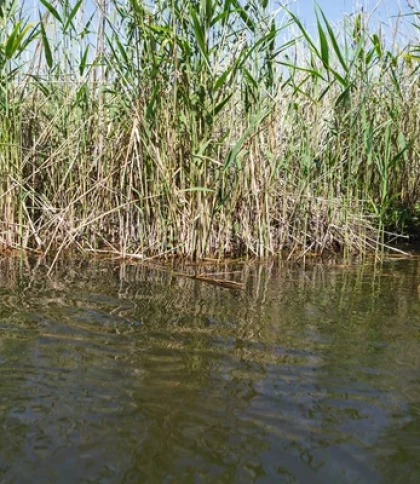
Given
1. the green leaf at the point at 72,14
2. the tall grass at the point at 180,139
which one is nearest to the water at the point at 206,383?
the tall grass at the point at 180,139

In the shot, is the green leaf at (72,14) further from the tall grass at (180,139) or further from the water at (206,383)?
the water at (206,383)

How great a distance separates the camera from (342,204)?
4.16 metres

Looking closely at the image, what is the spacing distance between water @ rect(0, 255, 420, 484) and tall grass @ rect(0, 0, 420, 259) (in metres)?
0.72

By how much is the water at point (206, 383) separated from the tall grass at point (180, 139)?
28.3 inches

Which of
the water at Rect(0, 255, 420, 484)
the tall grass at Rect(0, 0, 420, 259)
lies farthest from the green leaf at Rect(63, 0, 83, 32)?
the water at Rect(0, 255, 420, 484)

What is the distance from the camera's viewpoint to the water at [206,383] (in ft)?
4.84

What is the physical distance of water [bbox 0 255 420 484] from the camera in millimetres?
1475

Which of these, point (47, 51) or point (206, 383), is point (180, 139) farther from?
point (206, 383)

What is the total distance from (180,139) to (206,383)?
6.70 ft

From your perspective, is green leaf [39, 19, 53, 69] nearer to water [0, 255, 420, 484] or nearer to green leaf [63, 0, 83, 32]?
green leaf [63, 0, 83, 32]

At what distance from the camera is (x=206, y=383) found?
1956 millimetres

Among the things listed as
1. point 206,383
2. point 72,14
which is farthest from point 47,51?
point 206,383

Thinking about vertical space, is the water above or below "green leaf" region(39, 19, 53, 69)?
below

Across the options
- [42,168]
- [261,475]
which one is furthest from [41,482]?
[42,168]
